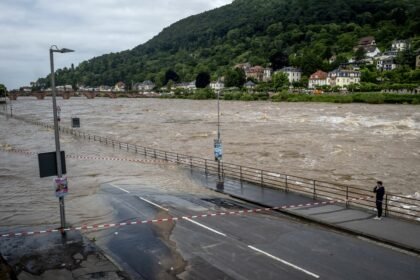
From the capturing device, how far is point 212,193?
786 inches

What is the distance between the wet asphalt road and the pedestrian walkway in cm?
50

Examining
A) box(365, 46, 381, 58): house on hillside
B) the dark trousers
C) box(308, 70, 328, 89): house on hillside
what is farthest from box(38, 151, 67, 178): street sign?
box(365, 46, 381, 58): house on hillside

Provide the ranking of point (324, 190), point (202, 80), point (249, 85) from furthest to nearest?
point (202, 80) → point (249, 85) → point (324, 190)

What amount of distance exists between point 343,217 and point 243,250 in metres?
4.70

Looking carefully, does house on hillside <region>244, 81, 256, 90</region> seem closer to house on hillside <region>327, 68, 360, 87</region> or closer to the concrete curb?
house on hillside <region>327, 68, 360, 87</region>

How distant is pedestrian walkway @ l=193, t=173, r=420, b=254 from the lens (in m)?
→ 12.7

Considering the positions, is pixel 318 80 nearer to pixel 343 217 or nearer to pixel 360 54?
pixel 360 54

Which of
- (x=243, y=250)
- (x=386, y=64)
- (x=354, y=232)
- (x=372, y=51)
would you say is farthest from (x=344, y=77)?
(x=243, y=250)

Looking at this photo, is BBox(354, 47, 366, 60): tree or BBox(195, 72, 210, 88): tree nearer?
BBox(354, 47, 366, 60): tree

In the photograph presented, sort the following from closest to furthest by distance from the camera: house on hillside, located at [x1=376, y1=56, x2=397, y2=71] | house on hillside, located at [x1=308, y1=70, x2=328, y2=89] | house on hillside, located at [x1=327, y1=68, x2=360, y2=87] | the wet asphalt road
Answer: the wet asphalt road < house on hillside, located at [x1=327, y1=68, x2=360, y2=87] < house on hillside, located at [x1=376, y1=56, x2=397, y2=71] < house on hillside, located at [x1=308, y1=70, x2=328, y2=89]

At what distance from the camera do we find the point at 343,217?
14.9 m

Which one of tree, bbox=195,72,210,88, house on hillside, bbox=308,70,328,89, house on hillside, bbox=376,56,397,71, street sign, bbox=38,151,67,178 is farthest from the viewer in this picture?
tree, bbox=195,72,210,88

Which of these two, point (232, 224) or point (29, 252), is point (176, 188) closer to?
point (232, 224)

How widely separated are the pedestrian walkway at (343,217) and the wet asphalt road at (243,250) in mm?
500
